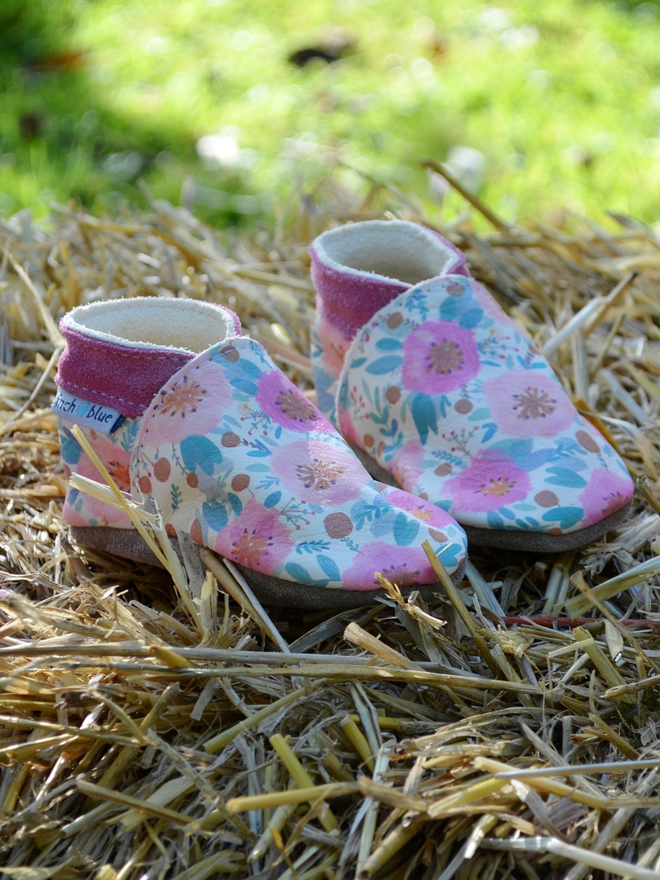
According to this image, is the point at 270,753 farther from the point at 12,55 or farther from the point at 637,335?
the point at 12,55

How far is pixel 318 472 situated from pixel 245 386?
0.45 ft

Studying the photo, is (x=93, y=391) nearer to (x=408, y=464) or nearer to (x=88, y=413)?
(x=88, y=413)

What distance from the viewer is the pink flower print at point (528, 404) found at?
1175 millimetres

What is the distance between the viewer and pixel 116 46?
3430 mm

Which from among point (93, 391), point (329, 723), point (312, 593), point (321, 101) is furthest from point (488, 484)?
point (321, 101)

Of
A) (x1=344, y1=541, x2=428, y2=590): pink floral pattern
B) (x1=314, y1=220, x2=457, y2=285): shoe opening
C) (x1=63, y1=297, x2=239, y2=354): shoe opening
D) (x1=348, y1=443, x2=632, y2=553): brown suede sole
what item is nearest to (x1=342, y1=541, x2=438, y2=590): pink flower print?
(x1=344, y1=541, x2=428, y2=590): pink floral pattern

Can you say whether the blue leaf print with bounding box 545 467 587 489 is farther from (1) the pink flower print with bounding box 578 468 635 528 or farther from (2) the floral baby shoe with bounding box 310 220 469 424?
(2) the floral baby shoe with bounding box 310 220 469 424

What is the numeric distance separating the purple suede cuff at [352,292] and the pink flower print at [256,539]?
40cm

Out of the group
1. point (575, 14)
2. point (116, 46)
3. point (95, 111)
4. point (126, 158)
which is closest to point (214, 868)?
point (126, 158)

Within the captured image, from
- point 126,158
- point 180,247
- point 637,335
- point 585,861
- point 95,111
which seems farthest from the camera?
point 95,111

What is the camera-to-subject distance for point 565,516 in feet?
3.54

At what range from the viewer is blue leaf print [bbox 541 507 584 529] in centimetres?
108

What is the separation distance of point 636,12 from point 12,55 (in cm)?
242

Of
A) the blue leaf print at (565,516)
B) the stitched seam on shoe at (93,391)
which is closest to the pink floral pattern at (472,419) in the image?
the blue leaf print at (565,516)
